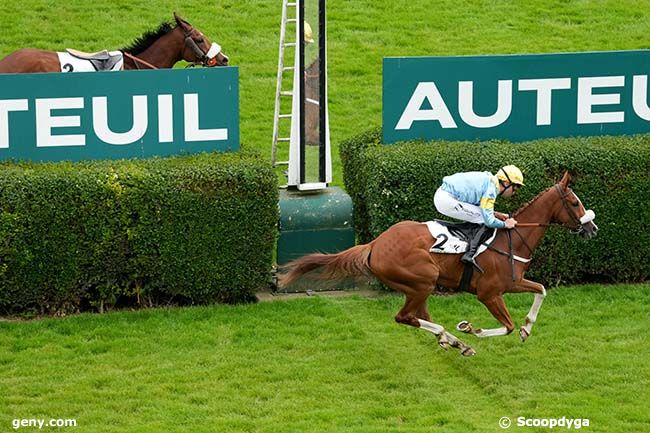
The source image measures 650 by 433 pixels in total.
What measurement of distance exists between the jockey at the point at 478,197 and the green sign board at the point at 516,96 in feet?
8.18

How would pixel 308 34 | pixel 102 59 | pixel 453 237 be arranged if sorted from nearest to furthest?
pixel 453 237 → pixel 308 34 → pixel 102 59

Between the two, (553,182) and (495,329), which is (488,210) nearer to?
(495,329)

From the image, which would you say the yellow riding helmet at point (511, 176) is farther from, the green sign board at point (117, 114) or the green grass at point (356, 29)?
the green grass at point (356, 29)

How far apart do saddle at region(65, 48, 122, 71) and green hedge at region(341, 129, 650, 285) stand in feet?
11.3

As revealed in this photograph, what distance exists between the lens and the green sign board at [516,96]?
14.1 meters

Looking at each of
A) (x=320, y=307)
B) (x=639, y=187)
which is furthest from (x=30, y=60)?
(x=639, y=187)

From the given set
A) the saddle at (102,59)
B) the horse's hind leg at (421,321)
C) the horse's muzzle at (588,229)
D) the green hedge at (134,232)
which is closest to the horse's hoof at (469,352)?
the horse's hind leg at (421,321)

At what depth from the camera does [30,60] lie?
15.6 metres

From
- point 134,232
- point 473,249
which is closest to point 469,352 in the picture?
point 473,249

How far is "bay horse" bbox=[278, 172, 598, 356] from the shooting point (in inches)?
452

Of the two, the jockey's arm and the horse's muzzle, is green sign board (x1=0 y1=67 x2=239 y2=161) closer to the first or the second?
the jockey's arm

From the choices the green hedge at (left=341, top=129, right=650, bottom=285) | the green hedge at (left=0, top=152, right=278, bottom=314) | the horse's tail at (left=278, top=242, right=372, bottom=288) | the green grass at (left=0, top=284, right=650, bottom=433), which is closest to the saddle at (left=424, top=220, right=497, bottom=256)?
the horse's tail at (left=278, top=242, right=372, bottom=288)

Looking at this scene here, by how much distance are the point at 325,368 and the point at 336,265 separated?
2.87 ft

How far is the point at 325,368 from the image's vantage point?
11.7 m
